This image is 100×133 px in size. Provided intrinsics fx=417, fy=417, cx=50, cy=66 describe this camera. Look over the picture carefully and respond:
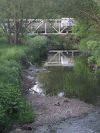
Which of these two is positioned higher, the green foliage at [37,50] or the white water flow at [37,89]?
the green foliage at [37,50]

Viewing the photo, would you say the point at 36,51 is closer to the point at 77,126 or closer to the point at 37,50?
the point at 37,50

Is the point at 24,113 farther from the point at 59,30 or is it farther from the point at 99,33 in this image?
the point at 59,30

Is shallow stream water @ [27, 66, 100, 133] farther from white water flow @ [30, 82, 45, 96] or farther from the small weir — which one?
the small weir

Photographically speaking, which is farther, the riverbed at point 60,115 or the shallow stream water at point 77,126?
the riverbed at point 60,115

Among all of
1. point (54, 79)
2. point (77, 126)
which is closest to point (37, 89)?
point (54, 79)

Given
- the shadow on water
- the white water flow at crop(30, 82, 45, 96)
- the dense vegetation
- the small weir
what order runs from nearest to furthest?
the dense vegetation < the white water flow at crop(30, 82, 45, 96) < the shadow on water < the small weir

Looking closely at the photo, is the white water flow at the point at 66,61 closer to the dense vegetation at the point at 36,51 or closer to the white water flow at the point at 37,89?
the dense vegetation at the point at 36,51

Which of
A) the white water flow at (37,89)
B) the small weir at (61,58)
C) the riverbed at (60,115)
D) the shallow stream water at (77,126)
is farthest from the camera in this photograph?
the small weir at (61,58)

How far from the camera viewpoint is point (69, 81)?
1524 inches

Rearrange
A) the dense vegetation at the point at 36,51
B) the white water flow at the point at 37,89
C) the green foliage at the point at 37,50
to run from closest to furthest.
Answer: the dense vegetation at the point at 36,51, the white water flow at the point at 37,89, the green foliage at the point at 37,50

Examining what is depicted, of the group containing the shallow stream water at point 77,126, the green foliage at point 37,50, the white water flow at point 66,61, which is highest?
the green foliage at point 37,50

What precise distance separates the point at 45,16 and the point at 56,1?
1087 cm

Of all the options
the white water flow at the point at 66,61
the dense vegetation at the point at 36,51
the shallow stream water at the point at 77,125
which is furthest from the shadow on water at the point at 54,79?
the shallow stream water at the point at 77,125

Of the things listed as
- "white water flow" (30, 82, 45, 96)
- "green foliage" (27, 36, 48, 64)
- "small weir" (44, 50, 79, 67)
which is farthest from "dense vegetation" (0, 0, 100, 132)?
"small weir" (44, 50, 79, 67)
